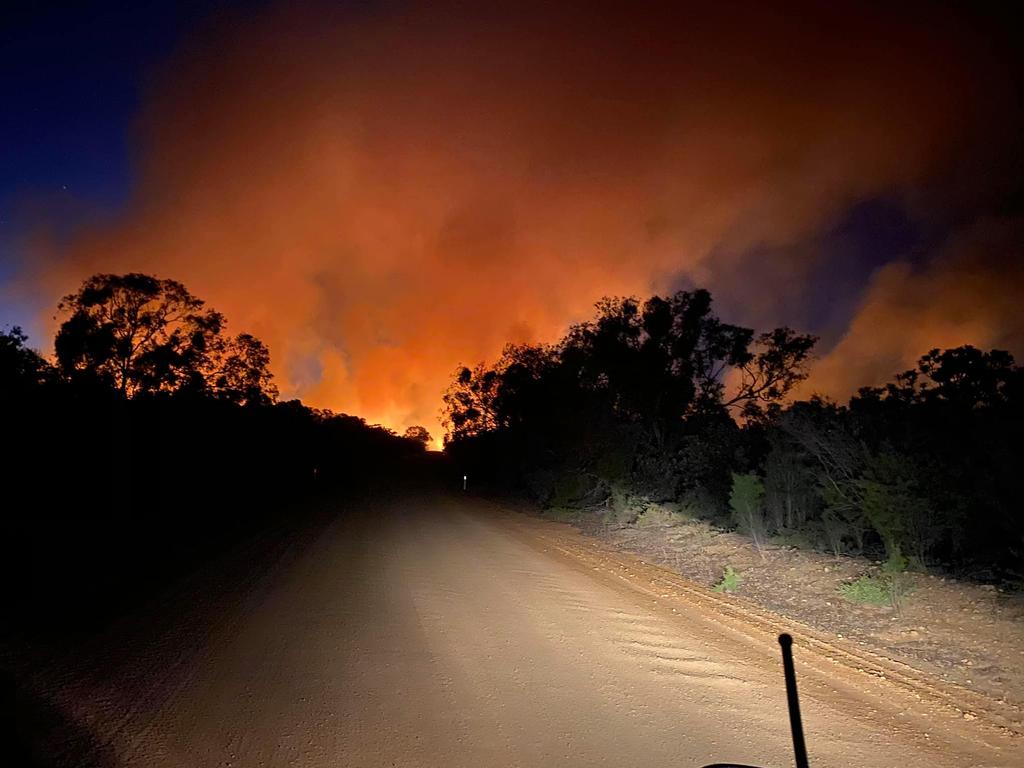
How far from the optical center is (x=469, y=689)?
192 inches

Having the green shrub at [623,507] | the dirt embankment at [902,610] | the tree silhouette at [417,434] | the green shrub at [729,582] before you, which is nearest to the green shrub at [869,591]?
the dirt embankment at [902,610]

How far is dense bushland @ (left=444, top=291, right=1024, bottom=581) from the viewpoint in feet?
28.3

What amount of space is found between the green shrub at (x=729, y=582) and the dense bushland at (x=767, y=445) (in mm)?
1948

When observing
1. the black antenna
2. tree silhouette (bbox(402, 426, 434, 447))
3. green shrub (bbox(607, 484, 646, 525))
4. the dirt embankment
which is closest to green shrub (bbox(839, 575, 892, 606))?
the dirt embankment

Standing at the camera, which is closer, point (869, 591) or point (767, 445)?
point (869, 591)

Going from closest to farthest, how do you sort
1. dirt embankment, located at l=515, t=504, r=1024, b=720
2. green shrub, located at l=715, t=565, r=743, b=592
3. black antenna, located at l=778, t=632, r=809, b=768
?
black antenna, located at l=778, t=632, r=809, b=768 < dirt embankment, located at l=515, t=504, r=1024, b=720 < green shrub, located at l=715, t=565, r=743, b=592

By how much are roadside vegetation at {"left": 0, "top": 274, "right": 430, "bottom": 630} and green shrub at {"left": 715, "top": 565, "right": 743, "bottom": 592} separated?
9.04 m

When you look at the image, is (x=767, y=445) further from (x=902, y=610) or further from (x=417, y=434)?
(x=417, y=434)

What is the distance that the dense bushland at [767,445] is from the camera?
862 cm

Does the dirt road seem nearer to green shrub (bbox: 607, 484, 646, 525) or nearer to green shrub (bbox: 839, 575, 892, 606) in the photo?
green shrub (bbox: 839, 575, 892, 606)

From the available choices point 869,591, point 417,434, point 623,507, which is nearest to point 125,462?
point 623,507

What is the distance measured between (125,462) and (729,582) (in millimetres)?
17965

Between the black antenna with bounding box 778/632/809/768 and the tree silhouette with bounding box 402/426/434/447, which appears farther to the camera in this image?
the tree silhouette with bounding box 402/426/434/447

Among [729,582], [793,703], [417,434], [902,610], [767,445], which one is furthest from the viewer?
[417,434]
